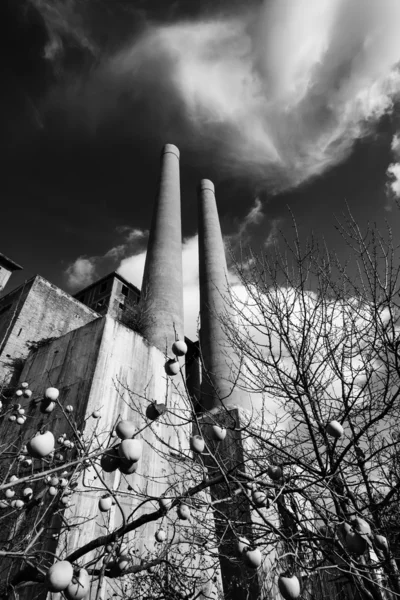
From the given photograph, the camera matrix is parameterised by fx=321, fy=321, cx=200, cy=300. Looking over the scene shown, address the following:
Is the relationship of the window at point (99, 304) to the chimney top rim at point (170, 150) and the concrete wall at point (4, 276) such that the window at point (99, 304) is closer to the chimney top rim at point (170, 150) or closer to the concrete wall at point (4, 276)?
the concrete wall at point (4, 276)

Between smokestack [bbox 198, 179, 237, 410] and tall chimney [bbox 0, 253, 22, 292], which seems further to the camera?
tall chimney [bbox 0, 253, 22, 292]

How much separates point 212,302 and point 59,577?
12.6 m

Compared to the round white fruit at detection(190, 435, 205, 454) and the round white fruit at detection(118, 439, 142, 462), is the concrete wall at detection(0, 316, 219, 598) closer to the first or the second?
the round white fruit at detection(190, 435, 205, 454)

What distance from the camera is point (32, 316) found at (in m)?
12.7

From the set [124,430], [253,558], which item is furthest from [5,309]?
[253,558]

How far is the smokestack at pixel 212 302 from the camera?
35.5ft

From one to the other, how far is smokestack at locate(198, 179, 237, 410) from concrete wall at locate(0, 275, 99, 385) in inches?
237

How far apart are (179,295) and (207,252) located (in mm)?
4496

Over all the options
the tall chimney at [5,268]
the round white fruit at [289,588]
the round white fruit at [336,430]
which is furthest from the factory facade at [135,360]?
the round white fruit at [336,430]

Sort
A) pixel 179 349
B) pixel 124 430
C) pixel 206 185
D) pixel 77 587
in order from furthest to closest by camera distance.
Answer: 1. pixel 206 185
2. pixel 179 349
3. pixel 124 430
4. pixel 77 587

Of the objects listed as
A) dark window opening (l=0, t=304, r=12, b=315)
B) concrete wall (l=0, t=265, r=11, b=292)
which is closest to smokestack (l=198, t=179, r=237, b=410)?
dark window opening (l=0, t=304, r=12, b=315)

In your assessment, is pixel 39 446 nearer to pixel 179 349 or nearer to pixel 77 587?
pixel 77 587

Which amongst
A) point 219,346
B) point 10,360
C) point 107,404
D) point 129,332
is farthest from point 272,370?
point 10,360

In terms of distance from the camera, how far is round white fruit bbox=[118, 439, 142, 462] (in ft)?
5.57
